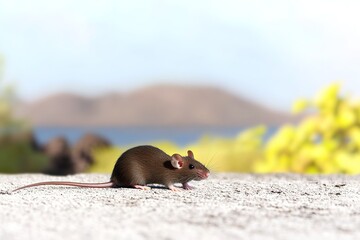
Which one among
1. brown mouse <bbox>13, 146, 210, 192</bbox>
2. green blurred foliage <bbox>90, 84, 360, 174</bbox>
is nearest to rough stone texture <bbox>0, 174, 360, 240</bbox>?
brown mouse <bbox>13, 146, 210, 192</bbox>

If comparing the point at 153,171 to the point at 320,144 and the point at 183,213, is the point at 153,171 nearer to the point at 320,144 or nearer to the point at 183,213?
the point at 183,213

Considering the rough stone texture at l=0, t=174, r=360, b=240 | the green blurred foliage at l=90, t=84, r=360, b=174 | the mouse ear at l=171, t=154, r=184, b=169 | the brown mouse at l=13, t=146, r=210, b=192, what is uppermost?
the green blurred foliage at l=90, t=84, r=360, b=174

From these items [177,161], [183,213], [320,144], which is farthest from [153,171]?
[320,144]

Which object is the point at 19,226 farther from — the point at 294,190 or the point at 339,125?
the point at 339,125

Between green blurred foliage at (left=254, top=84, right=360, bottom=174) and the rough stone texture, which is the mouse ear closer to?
the rough stone texture

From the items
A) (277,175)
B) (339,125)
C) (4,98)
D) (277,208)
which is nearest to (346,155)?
(339,125)

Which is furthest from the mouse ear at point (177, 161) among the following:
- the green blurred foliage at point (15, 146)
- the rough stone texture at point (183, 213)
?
the green blurred foliage at point (15, 146)

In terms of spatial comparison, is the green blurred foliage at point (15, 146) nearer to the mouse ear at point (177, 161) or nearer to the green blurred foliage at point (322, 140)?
the green blurred foliage at point (322, 140)
